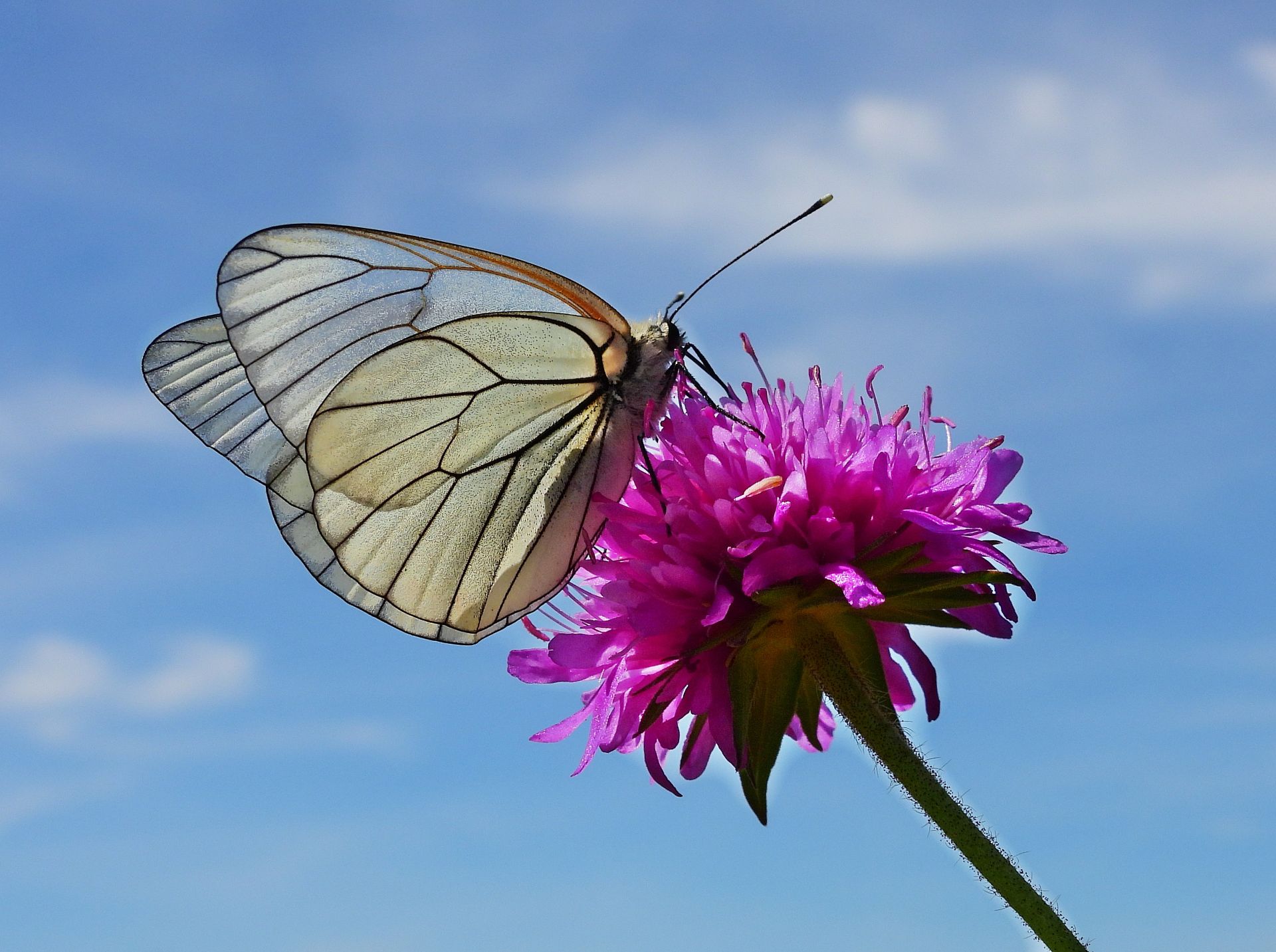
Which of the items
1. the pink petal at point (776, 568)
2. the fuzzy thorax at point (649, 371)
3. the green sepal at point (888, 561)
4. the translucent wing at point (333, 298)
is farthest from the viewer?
the translucent wing at point (333, 298)

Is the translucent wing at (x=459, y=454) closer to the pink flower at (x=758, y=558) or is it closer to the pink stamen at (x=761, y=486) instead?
the pink flower at (x=758, y=558)

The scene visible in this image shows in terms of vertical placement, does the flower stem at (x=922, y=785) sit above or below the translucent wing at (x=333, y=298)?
below

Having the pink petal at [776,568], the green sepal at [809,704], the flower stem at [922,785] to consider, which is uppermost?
the pink petal at [776,568]

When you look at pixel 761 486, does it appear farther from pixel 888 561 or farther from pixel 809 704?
pixel 809 704

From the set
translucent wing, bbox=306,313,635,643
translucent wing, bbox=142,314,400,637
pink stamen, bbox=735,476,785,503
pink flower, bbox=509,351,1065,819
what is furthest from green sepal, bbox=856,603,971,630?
translucent wing, bbox=142,314,400,637

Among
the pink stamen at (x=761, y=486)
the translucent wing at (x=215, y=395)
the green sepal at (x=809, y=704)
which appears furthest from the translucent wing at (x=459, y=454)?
the green sepal at (x=809, y=704)

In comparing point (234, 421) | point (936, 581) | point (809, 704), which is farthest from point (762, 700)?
point (234, 421)

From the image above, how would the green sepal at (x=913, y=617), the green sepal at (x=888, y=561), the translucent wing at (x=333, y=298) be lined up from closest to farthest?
the green sepal at (x=888, y=561) < the green sepal at (x=913, y=617) < the translucent wing at (x=333, y=298)

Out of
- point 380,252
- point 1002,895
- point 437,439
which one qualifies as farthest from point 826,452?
point 380,252
